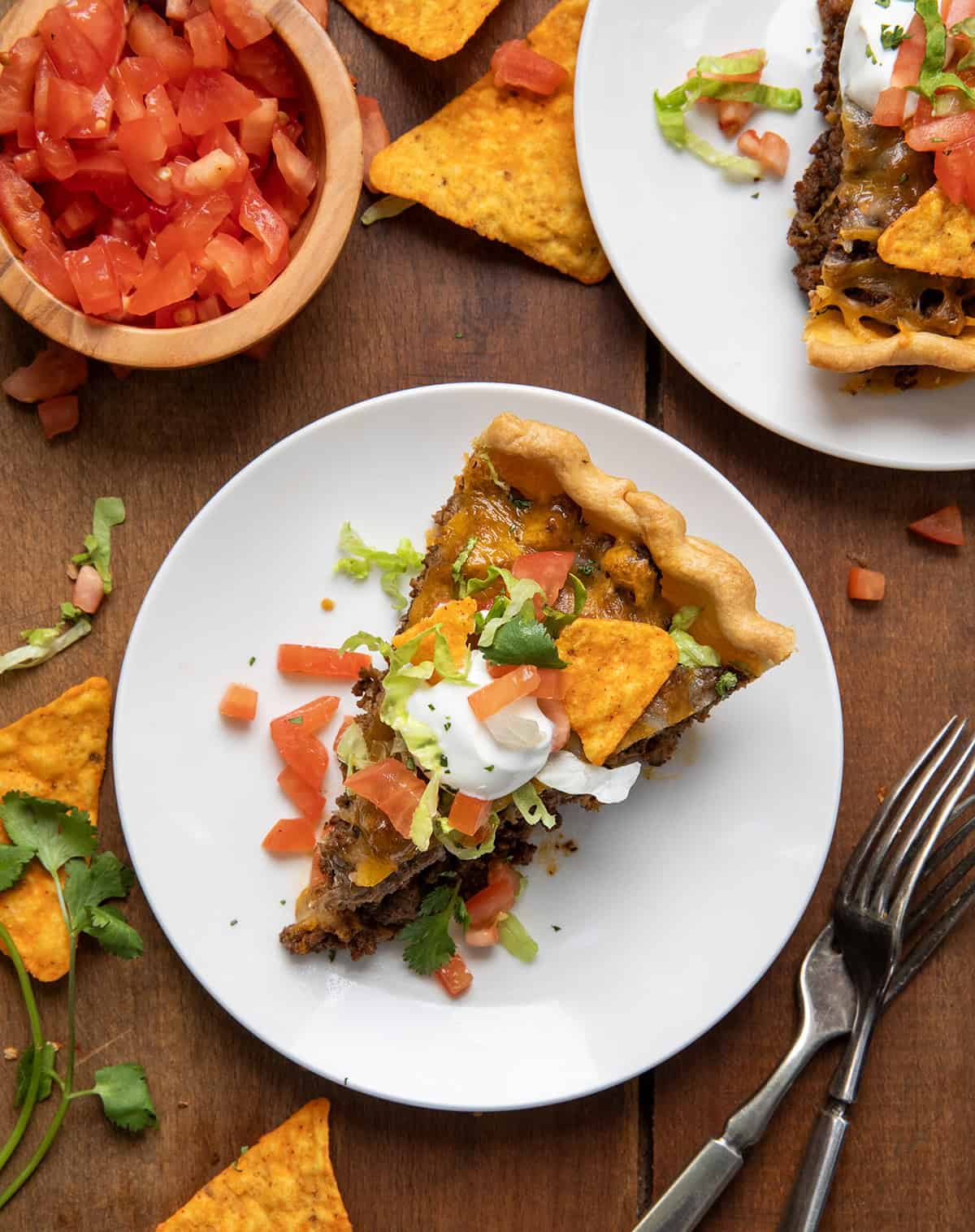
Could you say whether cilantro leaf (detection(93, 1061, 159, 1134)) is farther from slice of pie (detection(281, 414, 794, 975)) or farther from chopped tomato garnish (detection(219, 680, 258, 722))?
chopped tomato garnish (detection(219, 680, 258, 722))

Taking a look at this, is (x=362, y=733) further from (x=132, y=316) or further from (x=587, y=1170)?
(x=587, y=1170)

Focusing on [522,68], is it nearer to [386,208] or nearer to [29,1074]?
[386,208]

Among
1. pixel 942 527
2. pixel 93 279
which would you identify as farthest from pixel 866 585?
pixel 93 279

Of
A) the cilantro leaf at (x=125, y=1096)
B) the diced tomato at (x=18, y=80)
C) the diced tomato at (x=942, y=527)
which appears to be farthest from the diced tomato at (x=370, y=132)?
the cilantro leaf at (x=125, y=1096)

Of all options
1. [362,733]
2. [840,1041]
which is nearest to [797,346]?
[362,733]

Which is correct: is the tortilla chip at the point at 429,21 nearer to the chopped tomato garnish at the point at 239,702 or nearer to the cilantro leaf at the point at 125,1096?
the chopped tomato garnish at the point at 239,702
